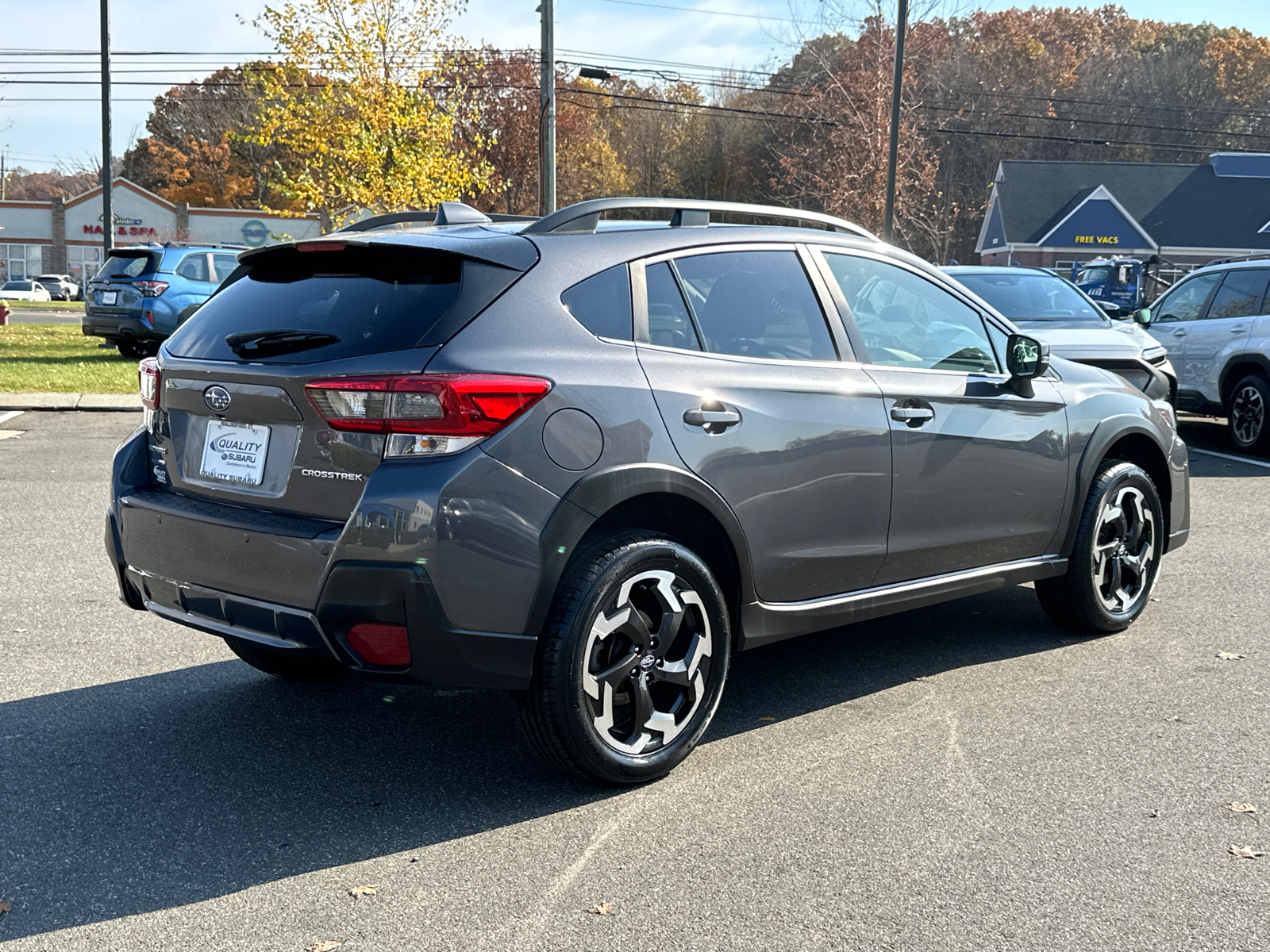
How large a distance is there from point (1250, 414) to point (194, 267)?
15.5 metres

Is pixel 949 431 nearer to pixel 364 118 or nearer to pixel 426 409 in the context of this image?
pixel 426 409

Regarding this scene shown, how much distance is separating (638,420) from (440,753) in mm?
1347

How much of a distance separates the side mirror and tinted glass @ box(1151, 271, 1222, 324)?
8.72 m

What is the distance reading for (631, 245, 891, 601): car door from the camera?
3852 mm

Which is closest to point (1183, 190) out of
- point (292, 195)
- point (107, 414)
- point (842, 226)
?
point (292, 195)

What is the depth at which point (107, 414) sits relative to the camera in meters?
13.9

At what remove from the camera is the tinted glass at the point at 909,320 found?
179 inches

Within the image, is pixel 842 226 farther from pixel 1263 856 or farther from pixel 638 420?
pixel 1263 856

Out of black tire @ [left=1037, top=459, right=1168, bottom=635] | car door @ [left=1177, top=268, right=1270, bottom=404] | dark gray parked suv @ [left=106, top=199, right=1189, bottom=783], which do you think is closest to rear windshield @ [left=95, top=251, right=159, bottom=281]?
car door @ [left=1177, top=268, right=1270, bottom=404]

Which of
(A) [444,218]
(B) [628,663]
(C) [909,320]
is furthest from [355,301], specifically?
(C) [909,320]

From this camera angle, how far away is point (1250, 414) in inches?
476

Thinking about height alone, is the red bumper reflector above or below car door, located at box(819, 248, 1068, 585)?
below

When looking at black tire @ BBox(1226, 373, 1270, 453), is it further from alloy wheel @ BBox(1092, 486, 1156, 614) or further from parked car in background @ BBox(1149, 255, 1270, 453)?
alloy wheel @ BBox(1092, 486, 1156, 614)

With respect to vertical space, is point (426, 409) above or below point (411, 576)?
above
